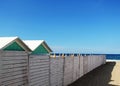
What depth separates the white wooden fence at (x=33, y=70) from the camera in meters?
7.24

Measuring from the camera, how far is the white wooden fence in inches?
285

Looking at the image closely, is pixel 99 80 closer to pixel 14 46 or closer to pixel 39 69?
pixel 39 69

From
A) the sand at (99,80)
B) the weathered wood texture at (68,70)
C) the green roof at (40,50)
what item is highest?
the green roof at (40,50)

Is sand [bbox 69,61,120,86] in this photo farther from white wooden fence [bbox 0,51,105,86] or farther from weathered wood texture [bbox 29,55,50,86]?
weathered wood texture [bbox 29,55,50,86]

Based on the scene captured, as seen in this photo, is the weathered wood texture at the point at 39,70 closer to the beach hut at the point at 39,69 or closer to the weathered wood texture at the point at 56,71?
the beach hut at the point at 39,69

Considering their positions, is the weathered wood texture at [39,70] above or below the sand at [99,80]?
above

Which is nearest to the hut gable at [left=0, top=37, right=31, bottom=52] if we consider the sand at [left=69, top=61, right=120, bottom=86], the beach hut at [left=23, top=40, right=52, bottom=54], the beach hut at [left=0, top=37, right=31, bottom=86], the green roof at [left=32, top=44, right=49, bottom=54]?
the beach hut at [left=0, top=37, right=31, bottom=86]

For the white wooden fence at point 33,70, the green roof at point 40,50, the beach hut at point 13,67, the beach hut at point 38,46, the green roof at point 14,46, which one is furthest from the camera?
the green roof at point 40,50

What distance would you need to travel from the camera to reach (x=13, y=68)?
7602 millimetres

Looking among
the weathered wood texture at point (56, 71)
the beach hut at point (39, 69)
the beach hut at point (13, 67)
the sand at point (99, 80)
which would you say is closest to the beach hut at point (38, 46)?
the weathered wood texture at point (56, 71)

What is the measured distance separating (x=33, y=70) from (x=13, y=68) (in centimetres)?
168

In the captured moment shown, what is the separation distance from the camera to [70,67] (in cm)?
1542

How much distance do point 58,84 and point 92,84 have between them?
3083mm

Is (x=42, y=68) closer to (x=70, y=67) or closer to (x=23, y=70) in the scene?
(x=23, y=70)
